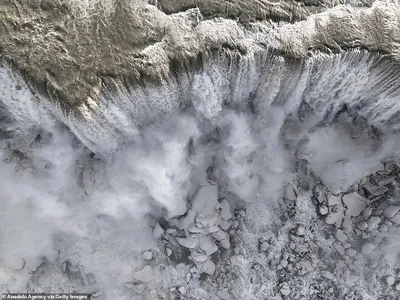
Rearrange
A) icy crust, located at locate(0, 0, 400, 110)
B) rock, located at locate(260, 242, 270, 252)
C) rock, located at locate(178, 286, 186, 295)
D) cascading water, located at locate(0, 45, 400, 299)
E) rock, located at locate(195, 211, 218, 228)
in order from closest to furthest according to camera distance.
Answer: icy crust, located at locate(0, 0, 400, 110) < cascading water, located at locate(0, 45, 400, 299) < rock, located at locate(195, 211, 218, 228) < rock, located at locate(178, 286, 186, 295) < rock, located at locate(260, 242, 270, 252)

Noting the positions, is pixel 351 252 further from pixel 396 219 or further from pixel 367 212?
pixel 396 219

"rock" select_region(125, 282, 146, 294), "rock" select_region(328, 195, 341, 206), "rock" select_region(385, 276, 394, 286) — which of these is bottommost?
"rock" select_region(125, 282, 146, 294)

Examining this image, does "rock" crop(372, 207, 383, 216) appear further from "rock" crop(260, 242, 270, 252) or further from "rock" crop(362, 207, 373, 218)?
"rock" crop(260, 242, 270, 252)

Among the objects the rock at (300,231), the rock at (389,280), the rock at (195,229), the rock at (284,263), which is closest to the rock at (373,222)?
the rock at (389,280)

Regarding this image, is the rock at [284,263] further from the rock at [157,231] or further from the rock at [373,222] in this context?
the rock at [157,231]

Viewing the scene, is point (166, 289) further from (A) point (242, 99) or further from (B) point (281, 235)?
(A) point (242, 99)

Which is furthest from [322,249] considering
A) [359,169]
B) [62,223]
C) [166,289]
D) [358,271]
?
[62,223]

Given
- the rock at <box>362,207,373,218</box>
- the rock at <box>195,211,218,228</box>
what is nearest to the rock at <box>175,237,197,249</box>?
the rock at <box>195,211,218,228</box>
